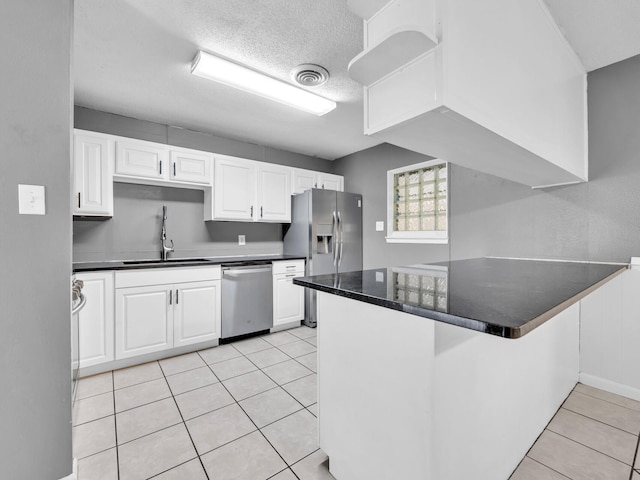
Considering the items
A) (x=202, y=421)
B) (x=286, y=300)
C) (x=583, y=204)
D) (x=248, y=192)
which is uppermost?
(x=248, y=192)

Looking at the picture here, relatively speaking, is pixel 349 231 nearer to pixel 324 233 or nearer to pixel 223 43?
pixel 324 233

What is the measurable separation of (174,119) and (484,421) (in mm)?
3602

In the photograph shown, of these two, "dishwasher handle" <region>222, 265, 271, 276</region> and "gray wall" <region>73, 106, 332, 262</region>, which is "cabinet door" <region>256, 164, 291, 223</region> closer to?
"gray wall" <region>73, 106, 332, 262</region>

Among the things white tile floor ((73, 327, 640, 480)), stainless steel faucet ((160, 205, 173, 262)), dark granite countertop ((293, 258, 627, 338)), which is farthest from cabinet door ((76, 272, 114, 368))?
dark granite countertop ((293, 258, 627, 338))

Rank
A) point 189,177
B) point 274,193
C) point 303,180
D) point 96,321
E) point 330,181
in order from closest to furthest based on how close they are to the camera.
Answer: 1. point 96,321
2. point 189,177
3. point 274,193
4. point 303,180
5. point 330,181

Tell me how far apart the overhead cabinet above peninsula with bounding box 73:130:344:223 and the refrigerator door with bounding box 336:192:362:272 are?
478mm

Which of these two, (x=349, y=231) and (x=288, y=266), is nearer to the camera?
(x=288, y=266)

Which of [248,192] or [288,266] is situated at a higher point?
[248,192]

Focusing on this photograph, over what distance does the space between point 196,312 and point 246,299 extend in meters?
0.54

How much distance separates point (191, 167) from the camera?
10.3ft

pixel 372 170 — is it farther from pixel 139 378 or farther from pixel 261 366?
pixel 139 378

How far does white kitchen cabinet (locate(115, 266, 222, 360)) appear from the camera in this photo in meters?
2.55

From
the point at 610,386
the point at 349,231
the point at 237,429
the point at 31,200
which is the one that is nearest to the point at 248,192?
the point at 349,231

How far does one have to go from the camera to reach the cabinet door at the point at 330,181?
4270mm
